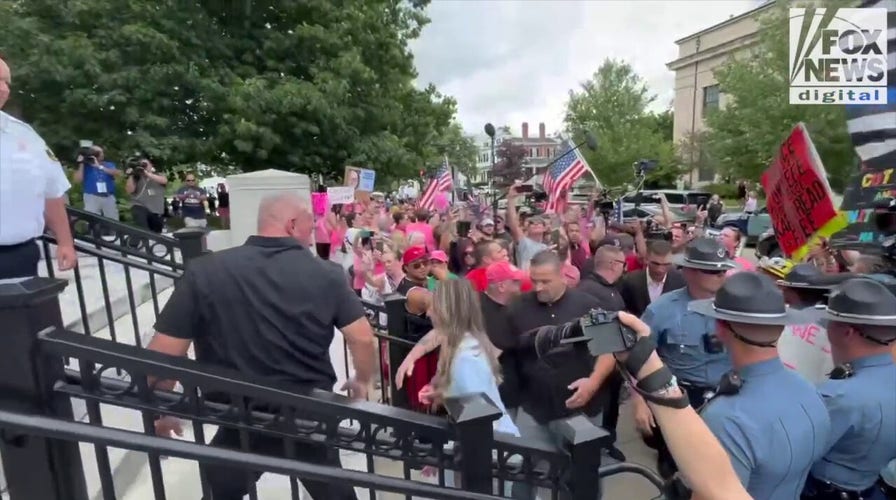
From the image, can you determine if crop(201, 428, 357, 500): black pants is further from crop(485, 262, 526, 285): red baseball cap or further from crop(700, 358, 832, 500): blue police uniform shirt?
crop(485, 262, 526, 285): red baseball cap

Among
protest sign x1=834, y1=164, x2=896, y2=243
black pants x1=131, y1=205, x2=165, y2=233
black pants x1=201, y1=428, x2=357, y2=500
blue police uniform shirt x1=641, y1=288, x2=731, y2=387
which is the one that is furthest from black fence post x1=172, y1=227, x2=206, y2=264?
protest sign x1=834, y1=164, x2=896, y2=243

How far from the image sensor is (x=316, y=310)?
2619mm

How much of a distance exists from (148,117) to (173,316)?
1063 cm

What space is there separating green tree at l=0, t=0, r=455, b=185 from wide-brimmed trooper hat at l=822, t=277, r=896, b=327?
35.8ft

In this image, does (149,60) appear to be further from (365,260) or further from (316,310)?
(316,310)

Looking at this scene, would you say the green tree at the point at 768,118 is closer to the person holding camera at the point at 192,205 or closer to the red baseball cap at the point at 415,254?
the person holding camera at the point at 192,205

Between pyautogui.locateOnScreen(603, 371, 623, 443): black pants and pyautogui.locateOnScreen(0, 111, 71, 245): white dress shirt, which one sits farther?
pyautogui.locateOnScreen(603, 371, 623, 443): black pants

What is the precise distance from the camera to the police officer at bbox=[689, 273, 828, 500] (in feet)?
5.74

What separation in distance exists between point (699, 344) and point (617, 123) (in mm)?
42974

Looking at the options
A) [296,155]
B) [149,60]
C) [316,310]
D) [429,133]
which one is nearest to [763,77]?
[429,133]

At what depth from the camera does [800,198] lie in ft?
15.3

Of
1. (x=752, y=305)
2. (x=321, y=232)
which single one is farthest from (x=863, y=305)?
(x=321, y=232)

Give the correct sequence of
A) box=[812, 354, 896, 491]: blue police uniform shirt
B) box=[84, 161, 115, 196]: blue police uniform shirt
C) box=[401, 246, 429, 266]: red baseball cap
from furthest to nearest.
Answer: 1. box=[84, 161, 115, 196]: blue police uniform shirt
2. box=[401, 246, 429, 266]: red baseball cap
3. box=[812, 354, 896, 491]: blue police uniform shirt

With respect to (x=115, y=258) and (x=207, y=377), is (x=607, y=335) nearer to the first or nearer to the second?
(x=207, y=377)
